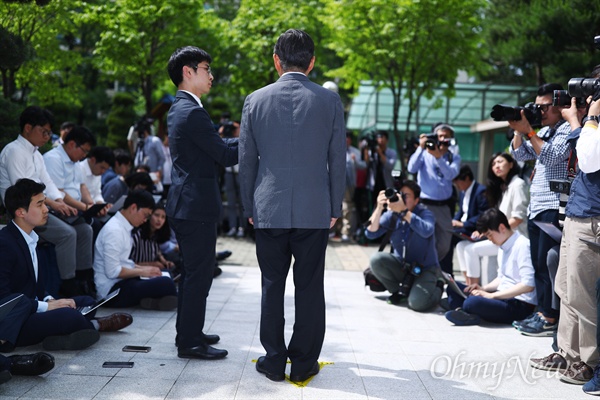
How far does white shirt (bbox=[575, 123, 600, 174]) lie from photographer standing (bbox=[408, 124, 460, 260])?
11.5ft

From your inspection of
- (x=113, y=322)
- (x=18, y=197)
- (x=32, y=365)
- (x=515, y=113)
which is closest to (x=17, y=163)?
(x=18, y=197)

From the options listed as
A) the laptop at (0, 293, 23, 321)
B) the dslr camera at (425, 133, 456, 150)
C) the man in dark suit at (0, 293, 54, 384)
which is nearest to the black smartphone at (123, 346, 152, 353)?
the man in dark suit at (0, 293, 54, 384)

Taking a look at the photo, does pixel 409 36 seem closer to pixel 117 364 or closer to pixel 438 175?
pixel 438 175

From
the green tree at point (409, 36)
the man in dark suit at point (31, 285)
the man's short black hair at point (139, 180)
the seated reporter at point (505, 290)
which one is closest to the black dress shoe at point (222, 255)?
the man's short black hair at point (139, 180)

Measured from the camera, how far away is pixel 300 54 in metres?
3.74

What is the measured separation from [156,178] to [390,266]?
4260mm

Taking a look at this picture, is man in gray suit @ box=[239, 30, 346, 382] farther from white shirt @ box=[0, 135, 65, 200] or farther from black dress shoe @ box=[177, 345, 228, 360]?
white shirt @ box=[0, 135, 65, 200]

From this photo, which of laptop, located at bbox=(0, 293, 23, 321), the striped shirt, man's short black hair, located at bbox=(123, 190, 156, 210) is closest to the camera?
laptop, located at bbox=(0, 293, 23, 321)

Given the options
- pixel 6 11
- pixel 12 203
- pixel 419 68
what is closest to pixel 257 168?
pixel 12 203

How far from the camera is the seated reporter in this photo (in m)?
5.54

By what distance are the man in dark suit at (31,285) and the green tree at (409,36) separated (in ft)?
29.2

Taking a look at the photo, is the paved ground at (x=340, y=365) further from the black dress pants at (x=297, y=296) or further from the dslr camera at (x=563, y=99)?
the dslr camera at (x=563, y=99)

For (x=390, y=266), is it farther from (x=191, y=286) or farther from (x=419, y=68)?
(x=419, y=68)

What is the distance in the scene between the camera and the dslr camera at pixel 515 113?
453cm
